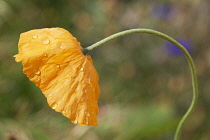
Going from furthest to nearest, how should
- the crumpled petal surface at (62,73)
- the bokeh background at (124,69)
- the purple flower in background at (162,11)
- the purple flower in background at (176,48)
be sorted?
the purple flower in background at (162,11), the purple flower in background at (176,48), the bokeh background at (124,69), the crumpled petal surface at (62,73)

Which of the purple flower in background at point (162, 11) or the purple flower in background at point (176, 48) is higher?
the purple flower in background at point (162, 11)

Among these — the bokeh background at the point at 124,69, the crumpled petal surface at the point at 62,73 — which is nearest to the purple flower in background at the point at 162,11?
the bokeh background at the point at 124,69

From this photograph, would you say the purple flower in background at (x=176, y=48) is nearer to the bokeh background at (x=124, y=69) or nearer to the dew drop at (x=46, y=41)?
the bokeh background at (x=124, y=69)

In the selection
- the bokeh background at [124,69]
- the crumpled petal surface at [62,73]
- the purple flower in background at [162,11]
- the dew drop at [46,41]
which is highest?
the dew drop at [46,41]

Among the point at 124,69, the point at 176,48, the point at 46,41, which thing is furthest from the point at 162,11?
the point at 46,41

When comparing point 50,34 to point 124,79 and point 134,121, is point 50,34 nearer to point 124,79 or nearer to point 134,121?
point 134,121

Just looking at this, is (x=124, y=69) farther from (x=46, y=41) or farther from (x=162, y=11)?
(x=46, y=41)

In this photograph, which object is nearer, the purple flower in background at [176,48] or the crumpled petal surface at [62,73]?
the crumpled petal surface at [62,73]
